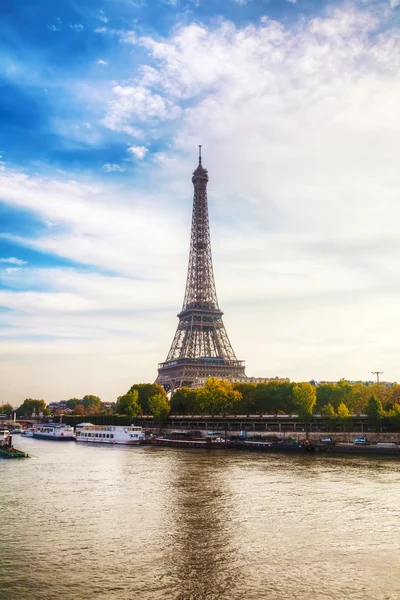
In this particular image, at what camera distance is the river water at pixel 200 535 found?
20.2 metres

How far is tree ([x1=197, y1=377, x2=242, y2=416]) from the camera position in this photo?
9700 centimetres

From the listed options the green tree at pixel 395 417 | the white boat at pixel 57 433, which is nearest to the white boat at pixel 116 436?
the white boat at pixel 57 433

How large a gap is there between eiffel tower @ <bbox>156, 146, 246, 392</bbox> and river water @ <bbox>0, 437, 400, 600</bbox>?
75343mm

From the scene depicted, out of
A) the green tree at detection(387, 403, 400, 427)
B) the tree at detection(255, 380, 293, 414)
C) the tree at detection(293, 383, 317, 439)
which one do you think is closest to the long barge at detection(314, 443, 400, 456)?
the green tree at detection(387, 403, 400, 427)

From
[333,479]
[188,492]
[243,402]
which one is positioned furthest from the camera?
[243,402]

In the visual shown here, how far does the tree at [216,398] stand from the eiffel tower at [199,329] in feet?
67.7

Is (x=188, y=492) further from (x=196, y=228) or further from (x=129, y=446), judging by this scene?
(x=196, y=228)

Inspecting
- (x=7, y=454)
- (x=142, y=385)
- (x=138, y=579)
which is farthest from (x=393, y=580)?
(x=142, y=385)

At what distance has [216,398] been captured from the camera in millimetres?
96938

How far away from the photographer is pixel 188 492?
37.2 metres

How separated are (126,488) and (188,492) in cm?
507

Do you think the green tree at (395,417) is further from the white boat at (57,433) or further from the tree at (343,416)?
the white boat at (57,433)

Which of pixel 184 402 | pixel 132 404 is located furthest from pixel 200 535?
pixel 132 404

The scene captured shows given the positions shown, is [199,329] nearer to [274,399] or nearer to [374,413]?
[274,399]
